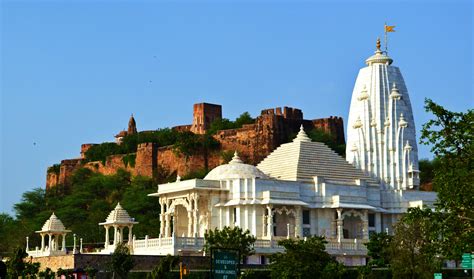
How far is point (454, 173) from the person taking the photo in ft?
133

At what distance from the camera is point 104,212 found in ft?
355

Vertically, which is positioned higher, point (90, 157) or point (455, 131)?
point (90, 157)

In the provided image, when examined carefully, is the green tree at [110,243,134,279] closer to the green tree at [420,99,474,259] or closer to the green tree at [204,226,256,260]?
the green tree at [204,226,256,260]

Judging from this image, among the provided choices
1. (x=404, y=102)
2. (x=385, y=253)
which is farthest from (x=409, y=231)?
(x=404, y=102)

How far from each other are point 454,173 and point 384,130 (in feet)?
141

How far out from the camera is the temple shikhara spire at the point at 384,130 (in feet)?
271

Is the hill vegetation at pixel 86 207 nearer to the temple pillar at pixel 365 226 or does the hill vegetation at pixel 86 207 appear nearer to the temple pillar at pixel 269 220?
the temple pillar at pixel 269 220

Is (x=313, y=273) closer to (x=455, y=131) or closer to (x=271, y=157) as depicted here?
(x=455, y=131)

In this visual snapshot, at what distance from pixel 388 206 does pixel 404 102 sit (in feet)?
28.3

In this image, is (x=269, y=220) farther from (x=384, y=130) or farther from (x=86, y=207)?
(x=86, y=207)

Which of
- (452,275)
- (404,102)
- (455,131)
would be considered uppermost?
(404,102)

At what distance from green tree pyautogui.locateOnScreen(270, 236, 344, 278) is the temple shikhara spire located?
2822 cm

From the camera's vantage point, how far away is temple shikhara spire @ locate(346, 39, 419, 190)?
82625 millimetres

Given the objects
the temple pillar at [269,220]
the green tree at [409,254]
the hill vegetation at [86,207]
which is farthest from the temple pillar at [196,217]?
the green tree at [409,254]
